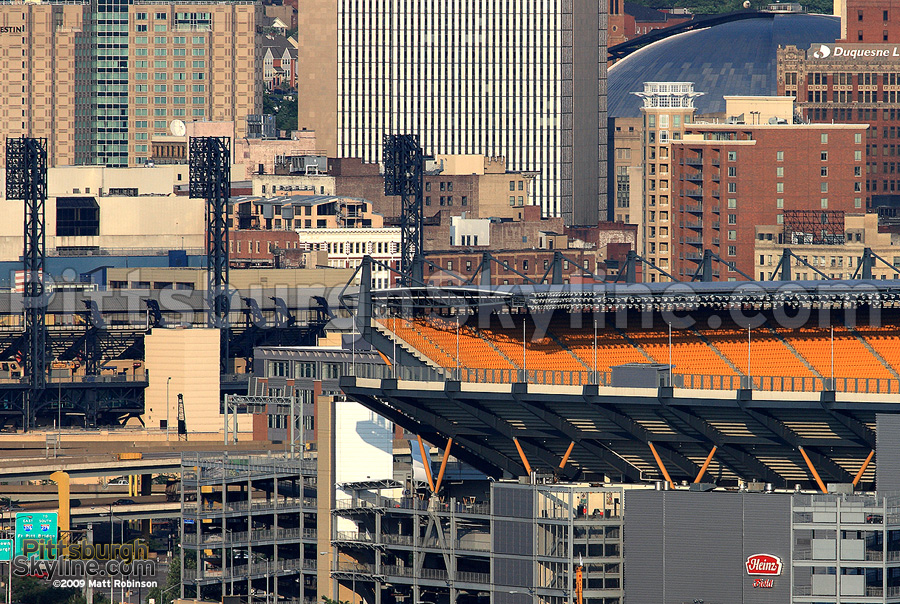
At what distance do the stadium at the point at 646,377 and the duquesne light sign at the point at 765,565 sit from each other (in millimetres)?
9894

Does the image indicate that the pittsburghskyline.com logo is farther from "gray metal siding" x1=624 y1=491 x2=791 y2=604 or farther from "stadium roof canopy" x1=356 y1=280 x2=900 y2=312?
"gray metal siding" x1=624 y1=491 x2=791 y2=604

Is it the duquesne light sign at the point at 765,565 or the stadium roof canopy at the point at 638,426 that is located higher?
the stadium roof canopy at the point at 638,426

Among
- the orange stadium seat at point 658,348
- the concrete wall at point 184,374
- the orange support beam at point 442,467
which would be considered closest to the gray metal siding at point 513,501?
the orange support beam at point 442,467

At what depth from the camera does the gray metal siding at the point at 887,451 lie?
96062mm

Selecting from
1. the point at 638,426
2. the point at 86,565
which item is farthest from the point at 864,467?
the point at 86,565

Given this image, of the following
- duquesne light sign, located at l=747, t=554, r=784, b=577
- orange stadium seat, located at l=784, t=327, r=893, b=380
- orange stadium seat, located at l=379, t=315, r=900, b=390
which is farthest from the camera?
orange stadium seat, located at l=379, t=315, r=900, b=390

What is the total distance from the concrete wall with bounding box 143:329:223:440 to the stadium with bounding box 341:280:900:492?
5938cm

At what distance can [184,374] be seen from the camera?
178 metres

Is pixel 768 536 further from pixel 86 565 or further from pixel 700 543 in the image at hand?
pixel 86 565

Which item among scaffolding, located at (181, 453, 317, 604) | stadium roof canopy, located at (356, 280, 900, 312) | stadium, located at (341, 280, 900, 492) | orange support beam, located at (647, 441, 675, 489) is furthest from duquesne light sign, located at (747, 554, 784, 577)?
scaffolding, located at (181, 453, 317, 604)

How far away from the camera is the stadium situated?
103188mm

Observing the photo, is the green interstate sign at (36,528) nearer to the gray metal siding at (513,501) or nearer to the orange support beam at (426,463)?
the orange support beam at (426,463)

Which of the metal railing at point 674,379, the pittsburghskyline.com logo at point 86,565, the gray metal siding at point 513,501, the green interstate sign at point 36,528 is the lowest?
the pittsburghskyline.com logo at point 86,565

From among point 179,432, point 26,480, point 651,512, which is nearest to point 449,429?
point 651,512
